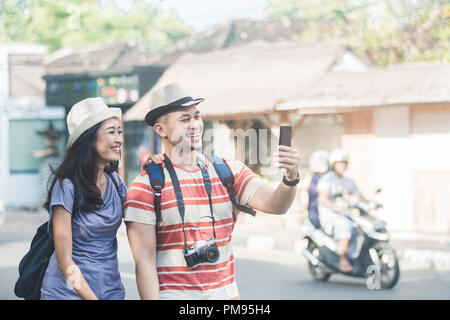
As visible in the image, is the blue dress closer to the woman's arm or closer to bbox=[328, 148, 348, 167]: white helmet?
the woman's arm

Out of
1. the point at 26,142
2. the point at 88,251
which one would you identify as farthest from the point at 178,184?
the point at 26,142

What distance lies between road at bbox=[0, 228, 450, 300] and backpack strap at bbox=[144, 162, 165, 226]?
4.92 m

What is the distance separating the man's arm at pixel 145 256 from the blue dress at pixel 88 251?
0.63 ft

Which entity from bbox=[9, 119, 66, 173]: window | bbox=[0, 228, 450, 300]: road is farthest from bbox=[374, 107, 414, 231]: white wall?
bbox=[9, 119, 66, 173]: window

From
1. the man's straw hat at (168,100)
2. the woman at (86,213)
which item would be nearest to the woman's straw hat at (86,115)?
the woman at (86,213)

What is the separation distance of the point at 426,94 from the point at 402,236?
8.50ft

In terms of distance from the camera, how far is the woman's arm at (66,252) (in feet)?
10.4

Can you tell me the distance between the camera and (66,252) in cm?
316

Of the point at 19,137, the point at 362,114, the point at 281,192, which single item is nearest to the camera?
the point at 281,192

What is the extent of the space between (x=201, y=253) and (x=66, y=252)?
54cm

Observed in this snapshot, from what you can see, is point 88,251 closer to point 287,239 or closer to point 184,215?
point 184,215

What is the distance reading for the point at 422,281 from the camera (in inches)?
375

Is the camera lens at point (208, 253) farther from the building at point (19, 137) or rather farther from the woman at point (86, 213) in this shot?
the building at point (19, 137)

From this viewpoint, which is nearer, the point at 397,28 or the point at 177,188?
the point at 177,188
